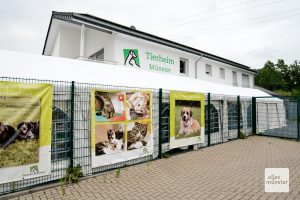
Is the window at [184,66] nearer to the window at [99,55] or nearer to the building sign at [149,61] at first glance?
the building sign at [149,61]

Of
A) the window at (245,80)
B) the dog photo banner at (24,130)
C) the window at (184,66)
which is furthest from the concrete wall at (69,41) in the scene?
the window at (245,80)

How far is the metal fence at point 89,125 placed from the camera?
5566 millimetres

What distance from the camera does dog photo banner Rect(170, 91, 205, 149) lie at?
8484 mm

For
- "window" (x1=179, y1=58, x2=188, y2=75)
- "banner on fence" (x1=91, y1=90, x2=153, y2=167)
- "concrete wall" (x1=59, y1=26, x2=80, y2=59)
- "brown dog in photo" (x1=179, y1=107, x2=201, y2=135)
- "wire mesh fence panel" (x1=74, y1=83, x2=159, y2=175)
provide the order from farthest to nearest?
"window" (x1=179, y1=58, x2=188, y2=75) < "concrete wall" (x1=59, y1=26, x2=80, y2=59) < "brown dog in photo" (x1=179, y1=107, x2=201, y2=135) < "banner on fence" (x1=91, y1=90, x2=153, y2=167) < "wire mesh fence panel" (x1=74, y1=83, x2=159, y2=175)

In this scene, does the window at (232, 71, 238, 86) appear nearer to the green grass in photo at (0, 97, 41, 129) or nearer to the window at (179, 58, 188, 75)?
the window at (179, 58, 188, 75)

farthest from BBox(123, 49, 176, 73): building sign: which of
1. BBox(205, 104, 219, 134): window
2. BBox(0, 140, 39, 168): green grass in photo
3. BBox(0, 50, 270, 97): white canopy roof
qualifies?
BBox(0, 140, 39, 168): green grass in photo

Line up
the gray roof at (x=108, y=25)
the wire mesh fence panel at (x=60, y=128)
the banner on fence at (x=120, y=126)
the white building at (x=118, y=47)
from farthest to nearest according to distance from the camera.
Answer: the white building at (x=118, y=47), the gray roof at (x=108, y=25), the banner on fence at (x=120, y=126), the wire mesh fence panel at (x=60, y=128)

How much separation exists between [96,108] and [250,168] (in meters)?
4.95

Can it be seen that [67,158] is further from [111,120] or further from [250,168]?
[250,168]

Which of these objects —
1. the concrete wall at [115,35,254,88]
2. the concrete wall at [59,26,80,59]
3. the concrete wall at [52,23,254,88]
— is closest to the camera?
the concrete wall at [52,23,254,88]

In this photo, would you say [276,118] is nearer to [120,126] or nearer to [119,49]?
[119,49]

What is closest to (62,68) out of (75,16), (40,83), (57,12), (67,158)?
(40,83)
